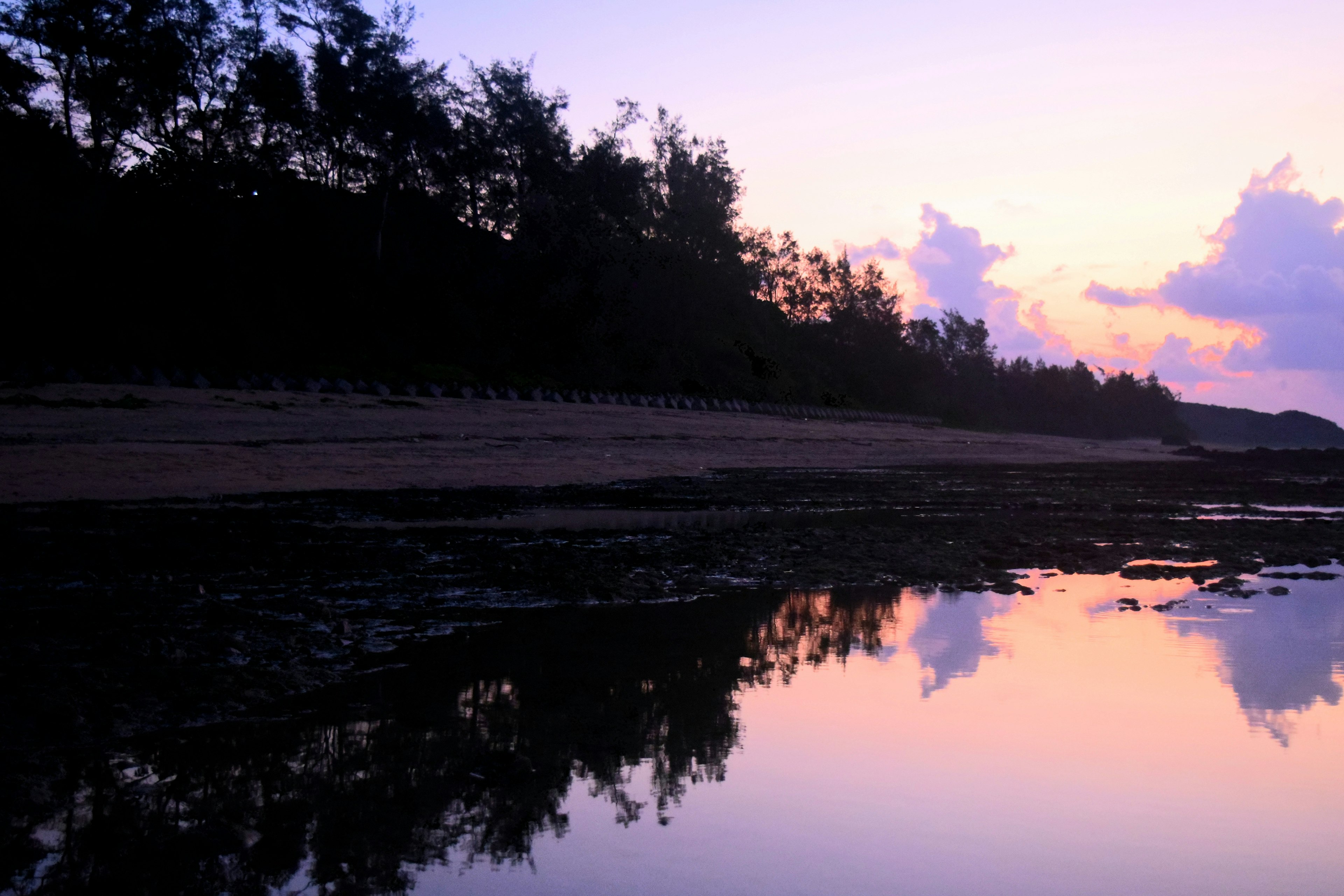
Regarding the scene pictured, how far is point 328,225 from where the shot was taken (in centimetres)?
3769

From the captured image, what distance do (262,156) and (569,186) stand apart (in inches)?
523

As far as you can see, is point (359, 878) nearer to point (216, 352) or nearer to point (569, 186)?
point (216, 352)

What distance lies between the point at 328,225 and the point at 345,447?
22.5 m

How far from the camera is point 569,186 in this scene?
47.3 m

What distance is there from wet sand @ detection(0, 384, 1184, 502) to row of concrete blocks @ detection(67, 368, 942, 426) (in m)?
1.19

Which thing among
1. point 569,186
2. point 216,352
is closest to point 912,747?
point 216,352

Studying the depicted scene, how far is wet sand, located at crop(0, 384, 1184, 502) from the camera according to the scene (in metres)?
13.1

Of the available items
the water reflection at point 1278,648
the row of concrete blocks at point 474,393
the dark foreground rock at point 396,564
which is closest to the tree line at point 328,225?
the row of concrete blocks at point 474,393

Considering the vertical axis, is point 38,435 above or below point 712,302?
below

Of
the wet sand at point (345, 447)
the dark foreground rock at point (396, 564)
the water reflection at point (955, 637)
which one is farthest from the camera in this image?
the wet sand at point (345, 447)

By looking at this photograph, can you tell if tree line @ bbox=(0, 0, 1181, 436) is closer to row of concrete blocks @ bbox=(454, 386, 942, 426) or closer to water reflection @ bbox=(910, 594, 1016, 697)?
row of concrete blocks @ bbox=(454, 386, 942, 426)

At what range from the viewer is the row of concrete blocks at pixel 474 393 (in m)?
21.2

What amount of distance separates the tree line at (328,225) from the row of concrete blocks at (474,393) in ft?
7.14

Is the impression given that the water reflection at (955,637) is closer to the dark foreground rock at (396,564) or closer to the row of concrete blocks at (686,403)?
the dark foreground rock at (396,564)
